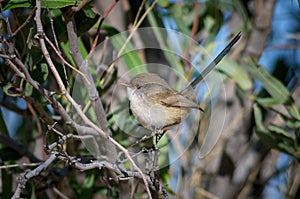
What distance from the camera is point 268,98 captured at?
1508mm

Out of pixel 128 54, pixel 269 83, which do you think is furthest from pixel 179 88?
pixel 269 83

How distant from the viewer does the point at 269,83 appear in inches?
56.2

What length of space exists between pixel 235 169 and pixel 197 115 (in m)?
0.59

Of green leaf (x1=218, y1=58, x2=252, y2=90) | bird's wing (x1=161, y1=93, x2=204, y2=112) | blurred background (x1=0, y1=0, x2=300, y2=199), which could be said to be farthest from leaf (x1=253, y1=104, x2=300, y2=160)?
bird's wing (x1=161, y1=93, x2=204, y2=112)

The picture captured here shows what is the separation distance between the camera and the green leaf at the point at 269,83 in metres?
1.42

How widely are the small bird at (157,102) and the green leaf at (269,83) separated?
0.39m

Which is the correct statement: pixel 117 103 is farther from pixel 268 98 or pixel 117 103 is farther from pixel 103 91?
pixel 268 98

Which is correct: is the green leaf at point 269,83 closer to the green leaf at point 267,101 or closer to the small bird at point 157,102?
the green leaf at point 267,101

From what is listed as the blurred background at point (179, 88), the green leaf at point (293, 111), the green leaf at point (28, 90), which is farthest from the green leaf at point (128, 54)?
the green leaf at point (293, 111)

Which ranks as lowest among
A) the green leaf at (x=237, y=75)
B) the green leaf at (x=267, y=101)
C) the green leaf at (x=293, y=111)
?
the green leaf at (x=293, y=111)

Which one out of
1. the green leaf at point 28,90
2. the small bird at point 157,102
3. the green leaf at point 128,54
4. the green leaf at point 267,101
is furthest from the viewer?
the green leaf at point 267,101

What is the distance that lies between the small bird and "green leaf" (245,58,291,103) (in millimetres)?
393

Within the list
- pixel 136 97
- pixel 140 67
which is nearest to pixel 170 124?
pixel 136 97

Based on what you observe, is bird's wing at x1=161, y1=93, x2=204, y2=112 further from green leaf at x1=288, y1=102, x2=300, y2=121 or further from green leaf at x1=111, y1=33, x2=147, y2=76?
green leaf at x1=288, y1=102, x2=300, y2=121
